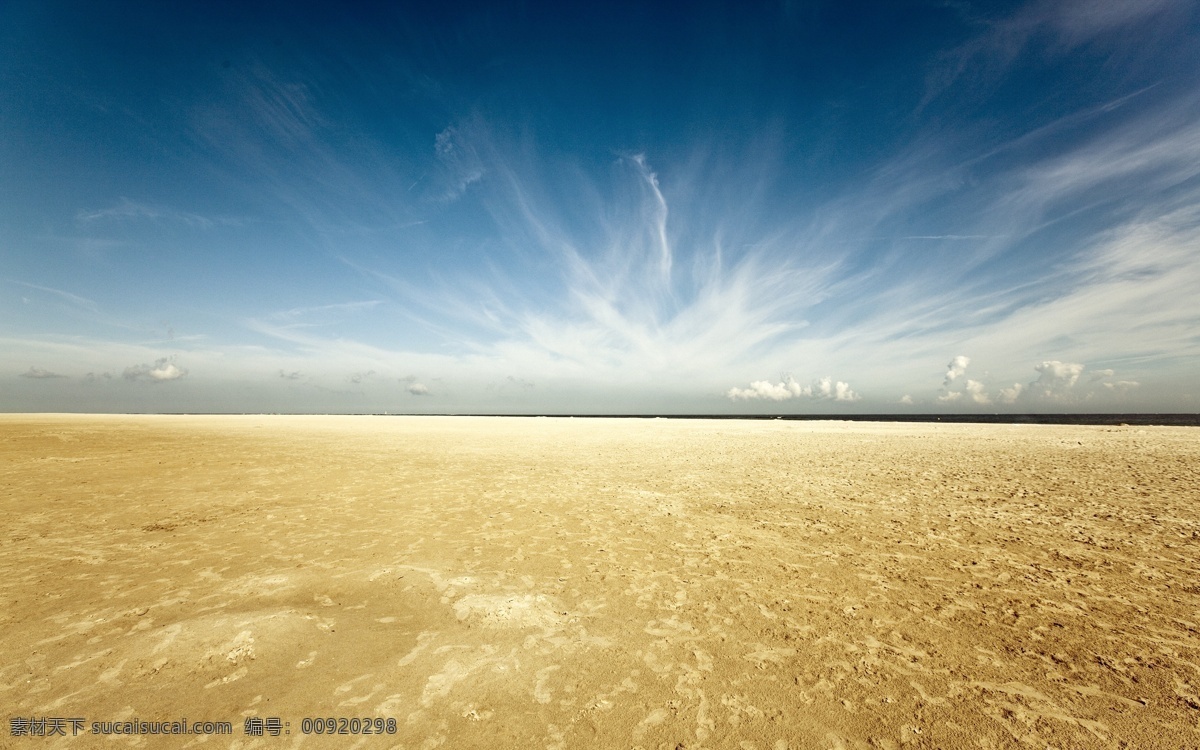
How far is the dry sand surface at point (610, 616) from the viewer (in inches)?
174

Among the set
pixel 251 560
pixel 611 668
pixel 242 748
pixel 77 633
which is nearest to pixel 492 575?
pixel 611 668

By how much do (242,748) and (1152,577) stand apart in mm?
13461

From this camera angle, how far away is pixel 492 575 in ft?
26.1

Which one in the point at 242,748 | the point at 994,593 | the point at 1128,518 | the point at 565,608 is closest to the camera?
the point at 242,748

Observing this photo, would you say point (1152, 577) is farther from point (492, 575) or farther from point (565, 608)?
point (492, 575)

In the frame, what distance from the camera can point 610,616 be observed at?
6.51m

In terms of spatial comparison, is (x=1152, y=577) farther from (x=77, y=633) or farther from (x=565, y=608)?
(x=77, y=633)

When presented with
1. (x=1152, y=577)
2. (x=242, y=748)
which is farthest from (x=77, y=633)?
(x=1152, y=577)

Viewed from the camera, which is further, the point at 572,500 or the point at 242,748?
the point at 572,500

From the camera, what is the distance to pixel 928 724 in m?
4.35

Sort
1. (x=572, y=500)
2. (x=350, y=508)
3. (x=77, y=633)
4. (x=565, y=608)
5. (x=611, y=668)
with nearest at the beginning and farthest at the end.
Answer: (x=611, y=668) < (x=77, y=633) < (x=565, y=608) < (x=350, y=508) < (x=572, y=500)

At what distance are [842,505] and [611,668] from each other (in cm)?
1042

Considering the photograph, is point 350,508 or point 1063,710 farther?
point 350,508

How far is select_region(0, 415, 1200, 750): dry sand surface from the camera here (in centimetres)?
442
